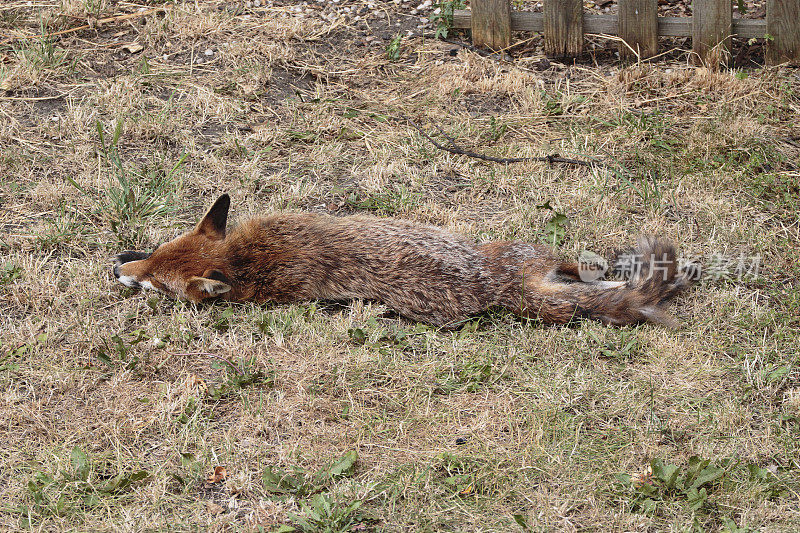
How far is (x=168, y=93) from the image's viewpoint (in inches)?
279

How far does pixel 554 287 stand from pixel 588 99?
252 cm

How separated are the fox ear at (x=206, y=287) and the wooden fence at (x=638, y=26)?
390 cm

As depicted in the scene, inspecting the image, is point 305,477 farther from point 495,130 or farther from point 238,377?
point 495,130

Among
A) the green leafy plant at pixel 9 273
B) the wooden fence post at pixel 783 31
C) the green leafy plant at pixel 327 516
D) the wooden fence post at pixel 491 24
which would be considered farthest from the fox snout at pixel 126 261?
the wooden fence post at pixel 783 31

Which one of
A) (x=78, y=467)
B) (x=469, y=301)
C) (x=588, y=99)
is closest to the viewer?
(x=78, y=467)

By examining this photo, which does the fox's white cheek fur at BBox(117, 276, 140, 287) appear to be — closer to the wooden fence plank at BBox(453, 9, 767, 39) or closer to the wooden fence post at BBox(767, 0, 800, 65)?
the wooden fence plank at BBox(453, 9, 767, 39)

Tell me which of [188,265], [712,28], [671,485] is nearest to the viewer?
[671,485]

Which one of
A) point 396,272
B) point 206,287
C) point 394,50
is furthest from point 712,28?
point 206,287

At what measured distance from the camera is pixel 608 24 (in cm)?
716

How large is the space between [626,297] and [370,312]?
165 centimetres

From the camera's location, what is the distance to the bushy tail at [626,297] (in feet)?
16.2

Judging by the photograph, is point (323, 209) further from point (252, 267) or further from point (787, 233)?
point (787, 233)

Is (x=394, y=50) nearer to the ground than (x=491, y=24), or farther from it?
nearer to the ground

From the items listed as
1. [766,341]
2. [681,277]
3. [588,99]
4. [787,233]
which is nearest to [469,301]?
[681,277]
